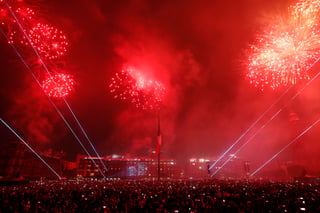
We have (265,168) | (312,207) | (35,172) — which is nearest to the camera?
(312,207)

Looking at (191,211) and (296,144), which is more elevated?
(296,144)

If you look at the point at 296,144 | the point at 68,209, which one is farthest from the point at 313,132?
the point at 68,209

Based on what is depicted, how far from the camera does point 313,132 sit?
66812mm

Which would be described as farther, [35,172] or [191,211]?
[35,172]

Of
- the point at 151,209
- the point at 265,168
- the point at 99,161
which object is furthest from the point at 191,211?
the point at 99,161

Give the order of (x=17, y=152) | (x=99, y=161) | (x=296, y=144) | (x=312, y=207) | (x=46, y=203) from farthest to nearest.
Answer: (x=99, y=161)
(x=296, y=144)
(x=17, y=152)
(x=46, y=203)
(x=312, y=207)

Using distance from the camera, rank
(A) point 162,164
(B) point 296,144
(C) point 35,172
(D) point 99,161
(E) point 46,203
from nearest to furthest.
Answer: (E) point 46,203 → (C) point 35,172 → (B) point 296,144 → (D) point 99,161 → (A) point 162,164

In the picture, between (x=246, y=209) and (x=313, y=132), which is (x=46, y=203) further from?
(x=313, y=132)

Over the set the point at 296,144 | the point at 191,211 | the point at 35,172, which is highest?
the point at 296,144

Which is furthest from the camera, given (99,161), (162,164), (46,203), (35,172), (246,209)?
(162,164)

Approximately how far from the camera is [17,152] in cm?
5847

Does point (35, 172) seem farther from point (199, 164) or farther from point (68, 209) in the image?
point (199, 164)

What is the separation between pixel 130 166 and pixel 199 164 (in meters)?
49.9

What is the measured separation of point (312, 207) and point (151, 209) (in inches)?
351
